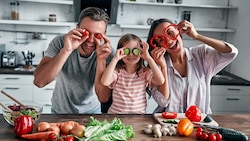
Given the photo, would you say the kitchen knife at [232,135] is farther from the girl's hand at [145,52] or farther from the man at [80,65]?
the man at [80,65]

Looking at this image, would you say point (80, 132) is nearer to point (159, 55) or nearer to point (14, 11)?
point (159, 55)

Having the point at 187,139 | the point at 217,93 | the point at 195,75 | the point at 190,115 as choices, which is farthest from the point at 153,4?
the point at 187,139

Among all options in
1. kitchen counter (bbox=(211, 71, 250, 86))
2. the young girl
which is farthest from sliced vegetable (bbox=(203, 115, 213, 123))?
kitchen counter (bbox=(211, 71, 250, 86))

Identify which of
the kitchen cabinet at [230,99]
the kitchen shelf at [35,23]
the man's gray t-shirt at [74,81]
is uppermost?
the kitchen shelf at [35,23]

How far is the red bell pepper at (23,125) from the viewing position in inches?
65.7

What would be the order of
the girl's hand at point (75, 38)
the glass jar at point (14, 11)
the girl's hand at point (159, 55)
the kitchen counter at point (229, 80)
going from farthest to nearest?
the glass jar at point (14, 11) < the kitchen counter at point (229, 80) < the girl's hand at point (159, 55) < the girl's hand at point (75, 38)

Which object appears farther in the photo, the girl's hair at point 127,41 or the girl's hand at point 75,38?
the girl's hair at point 127,41

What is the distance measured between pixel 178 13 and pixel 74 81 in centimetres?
267

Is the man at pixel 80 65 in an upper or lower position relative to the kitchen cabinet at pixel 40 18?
lower

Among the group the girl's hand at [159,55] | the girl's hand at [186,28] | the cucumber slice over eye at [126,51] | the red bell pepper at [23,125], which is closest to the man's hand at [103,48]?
the cucumber slice over eye at [126,51]

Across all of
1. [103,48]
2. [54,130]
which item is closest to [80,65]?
[103,48]

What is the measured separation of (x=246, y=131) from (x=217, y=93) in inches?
83.1

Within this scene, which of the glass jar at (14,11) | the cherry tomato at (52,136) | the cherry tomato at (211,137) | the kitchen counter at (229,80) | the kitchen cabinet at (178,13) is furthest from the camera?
the kitchen cabinet at (178,13)

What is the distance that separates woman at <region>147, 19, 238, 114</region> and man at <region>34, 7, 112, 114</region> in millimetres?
326
